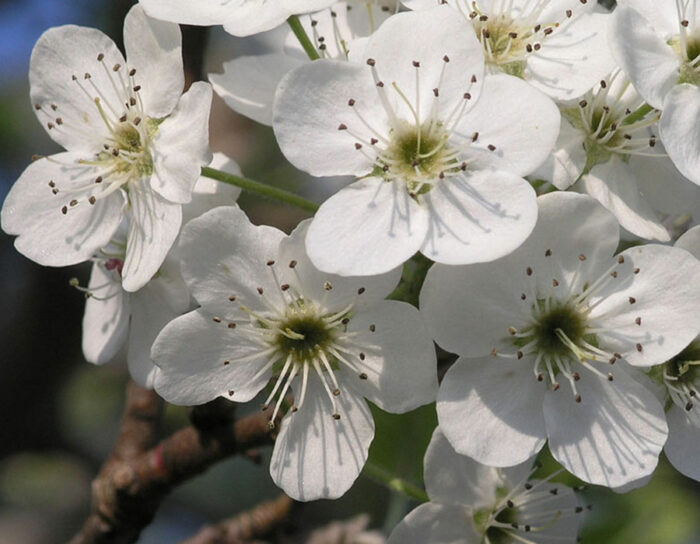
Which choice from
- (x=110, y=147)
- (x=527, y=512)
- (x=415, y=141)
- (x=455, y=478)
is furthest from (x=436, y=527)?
(x=110, y=147)

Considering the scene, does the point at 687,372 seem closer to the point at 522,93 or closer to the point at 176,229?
the point at 522,93

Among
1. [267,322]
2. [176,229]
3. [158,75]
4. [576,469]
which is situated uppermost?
[158,75]

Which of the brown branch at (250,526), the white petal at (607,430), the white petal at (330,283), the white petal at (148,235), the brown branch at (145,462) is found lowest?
the brown branch at (250,526)

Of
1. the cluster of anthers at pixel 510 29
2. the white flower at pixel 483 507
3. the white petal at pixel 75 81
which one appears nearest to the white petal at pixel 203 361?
the white flower at pixel 483 507

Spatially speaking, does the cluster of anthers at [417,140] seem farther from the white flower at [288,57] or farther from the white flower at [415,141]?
the white flower at [288,57]

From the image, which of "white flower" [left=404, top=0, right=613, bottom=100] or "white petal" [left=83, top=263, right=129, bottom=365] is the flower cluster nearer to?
"white flower" [left=404, top=0, right=613, bottom=100]

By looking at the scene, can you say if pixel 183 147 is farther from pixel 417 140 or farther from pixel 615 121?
pixel 615 121

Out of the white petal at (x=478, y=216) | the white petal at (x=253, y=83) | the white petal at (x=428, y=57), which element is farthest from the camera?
the white petal at (x=253, y=83)

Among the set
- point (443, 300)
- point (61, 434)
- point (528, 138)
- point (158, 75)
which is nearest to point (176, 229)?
point (158, 75)
